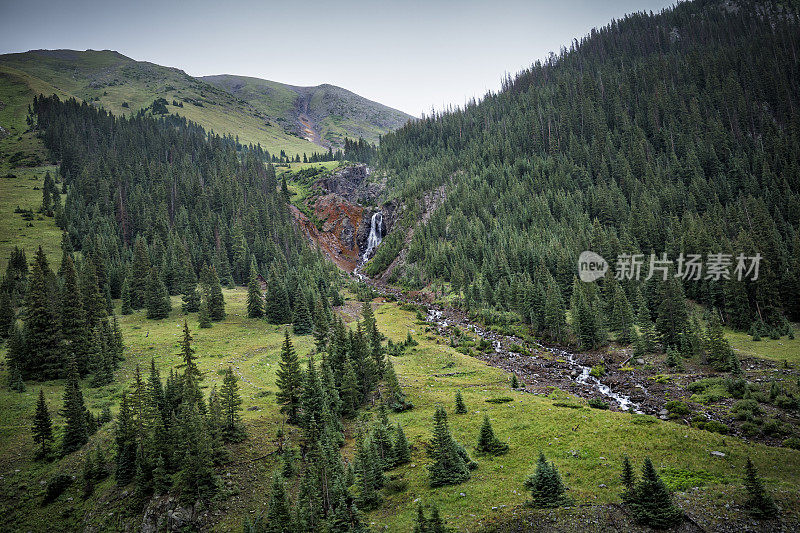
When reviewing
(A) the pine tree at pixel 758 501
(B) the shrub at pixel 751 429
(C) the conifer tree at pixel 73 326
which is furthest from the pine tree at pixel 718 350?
(C) the conifer tree at pixel 73 326

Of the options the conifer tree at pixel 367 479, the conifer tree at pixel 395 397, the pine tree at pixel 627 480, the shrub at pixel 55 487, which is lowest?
the shrub at pixel 55 487

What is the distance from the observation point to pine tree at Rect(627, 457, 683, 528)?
860 inches

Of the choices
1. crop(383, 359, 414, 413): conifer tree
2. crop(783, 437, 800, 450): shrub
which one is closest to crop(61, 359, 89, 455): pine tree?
crop(383, 359, 414, 413): conifer tree

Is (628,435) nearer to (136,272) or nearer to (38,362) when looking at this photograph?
(38,362)

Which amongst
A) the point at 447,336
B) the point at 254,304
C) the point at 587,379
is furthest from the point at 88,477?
the point at 447,336

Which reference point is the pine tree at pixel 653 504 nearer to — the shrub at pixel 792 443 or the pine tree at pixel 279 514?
the shrub at pixel 792 443

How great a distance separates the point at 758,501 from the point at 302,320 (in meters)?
81.5

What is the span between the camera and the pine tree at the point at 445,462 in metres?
29.8

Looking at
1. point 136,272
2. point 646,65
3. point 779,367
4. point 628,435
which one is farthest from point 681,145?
point 136,272

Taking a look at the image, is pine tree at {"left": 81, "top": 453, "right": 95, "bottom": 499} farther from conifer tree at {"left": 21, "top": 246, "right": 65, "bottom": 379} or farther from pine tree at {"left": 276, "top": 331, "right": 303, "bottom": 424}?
conifer tree at {"left": 21, "top": 246, "right": 65, "bottom": 379}

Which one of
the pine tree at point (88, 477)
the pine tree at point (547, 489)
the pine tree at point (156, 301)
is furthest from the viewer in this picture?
the pine tree at point (156, 301)

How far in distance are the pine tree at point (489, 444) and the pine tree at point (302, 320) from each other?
2437 inches

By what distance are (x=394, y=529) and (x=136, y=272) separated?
4073 inches

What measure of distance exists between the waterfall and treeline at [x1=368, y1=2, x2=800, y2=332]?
2010cm
